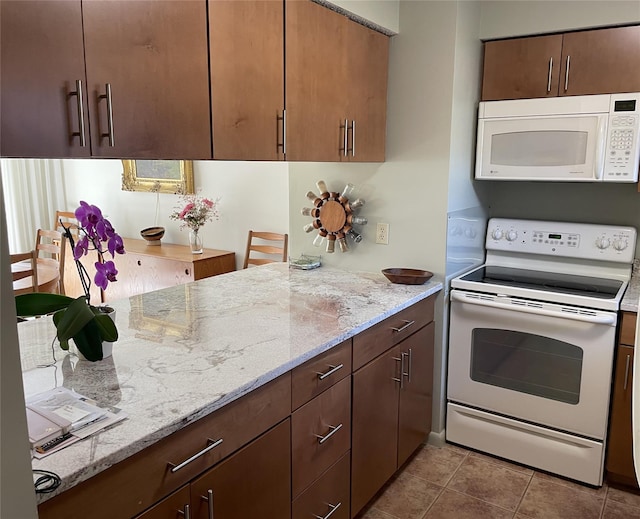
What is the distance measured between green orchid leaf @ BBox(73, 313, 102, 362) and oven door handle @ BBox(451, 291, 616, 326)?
1671 millimetres

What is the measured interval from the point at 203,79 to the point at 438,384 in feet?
6.09

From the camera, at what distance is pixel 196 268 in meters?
4.05

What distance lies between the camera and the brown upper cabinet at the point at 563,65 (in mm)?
2365

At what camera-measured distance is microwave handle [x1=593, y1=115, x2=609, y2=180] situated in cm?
237

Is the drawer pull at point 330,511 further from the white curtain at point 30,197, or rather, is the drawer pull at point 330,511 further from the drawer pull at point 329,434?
the white curtain at point 30,197

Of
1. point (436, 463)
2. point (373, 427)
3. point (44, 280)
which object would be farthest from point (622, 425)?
point (44, 280)

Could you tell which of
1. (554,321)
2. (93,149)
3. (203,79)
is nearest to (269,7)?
(203,79)

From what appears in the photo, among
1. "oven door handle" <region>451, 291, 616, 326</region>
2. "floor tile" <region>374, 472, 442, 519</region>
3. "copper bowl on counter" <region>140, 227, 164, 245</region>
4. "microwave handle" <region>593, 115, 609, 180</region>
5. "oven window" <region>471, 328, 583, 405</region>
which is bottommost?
"floor tile" <region>374, 472, 442, 519</region>

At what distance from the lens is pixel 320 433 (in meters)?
1.75

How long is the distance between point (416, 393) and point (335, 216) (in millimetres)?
966

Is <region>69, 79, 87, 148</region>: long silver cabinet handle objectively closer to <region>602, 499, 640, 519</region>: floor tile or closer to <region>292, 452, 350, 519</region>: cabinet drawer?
<region>292, 452, 350, 519</region>: cabinet drawer

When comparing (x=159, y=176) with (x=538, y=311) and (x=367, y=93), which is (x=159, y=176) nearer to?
(x=367, y=93)

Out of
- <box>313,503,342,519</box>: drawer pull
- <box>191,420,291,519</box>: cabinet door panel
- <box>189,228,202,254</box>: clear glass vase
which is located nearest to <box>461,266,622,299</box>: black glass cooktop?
<box>313,503,342,519</box>: drawer pull

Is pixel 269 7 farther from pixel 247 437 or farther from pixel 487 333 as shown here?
pixel 487 333
